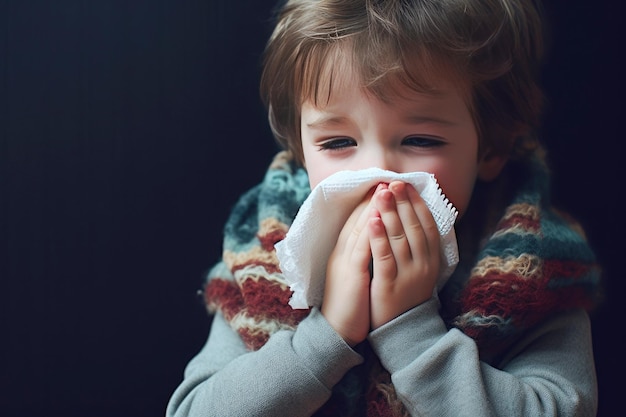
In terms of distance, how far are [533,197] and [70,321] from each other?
0.74m

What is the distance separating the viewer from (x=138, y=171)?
1.33 m

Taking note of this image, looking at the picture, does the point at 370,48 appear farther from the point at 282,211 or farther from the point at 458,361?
the point at 458,361

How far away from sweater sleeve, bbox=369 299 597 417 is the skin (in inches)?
1.4

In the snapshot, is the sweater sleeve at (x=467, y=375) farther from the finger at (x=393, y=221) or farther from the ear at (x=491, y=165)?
the ear at (x=491, y=165)

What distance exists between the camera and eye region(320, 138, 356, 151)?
1.09 metres

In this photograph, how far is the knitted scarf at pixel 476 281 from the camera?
41.1 inches

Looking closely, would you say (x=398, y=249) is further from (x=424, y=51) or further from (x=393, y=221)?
(x=424, y=51)

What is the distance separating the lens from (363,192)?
103 centimetres

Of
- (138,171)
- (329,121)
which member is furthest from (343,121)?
(138,171)

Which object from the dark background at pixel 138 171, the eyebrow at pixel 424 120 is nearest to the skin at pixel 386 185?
the eyebrow at pixel 424 120

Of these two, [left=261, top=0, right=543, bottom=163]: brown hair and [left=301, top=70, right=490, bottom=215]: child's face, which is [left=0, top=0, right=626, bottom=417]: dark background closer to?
[left=261, top=0, right=543, bottom=163]: brown hair

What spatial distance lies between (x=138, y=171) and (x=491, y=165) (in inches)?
22.1

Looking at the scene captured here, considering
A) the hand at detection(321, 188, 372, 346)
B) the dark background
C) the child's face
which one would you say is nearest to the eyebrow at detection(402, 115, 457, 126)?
the child's face

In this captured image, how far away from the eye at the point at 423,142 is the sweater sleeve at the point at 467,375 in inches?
8.1
